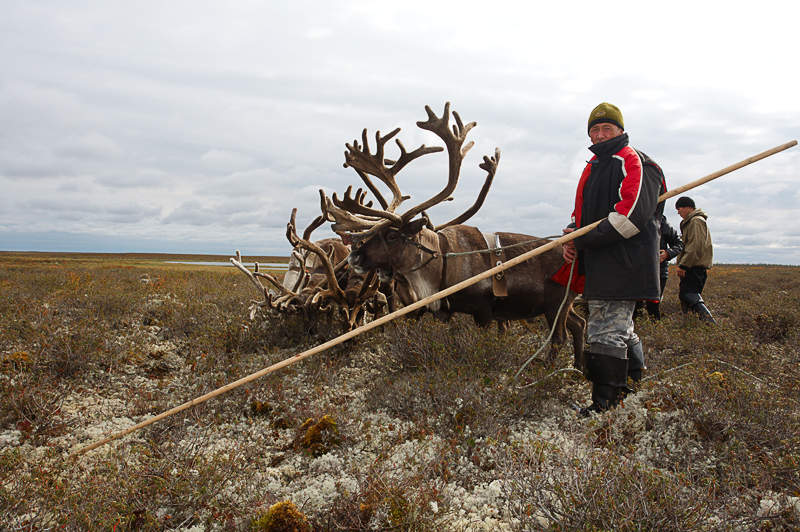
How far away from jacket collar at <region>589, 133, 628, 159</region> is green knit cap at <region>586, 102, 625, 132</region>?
136 mm

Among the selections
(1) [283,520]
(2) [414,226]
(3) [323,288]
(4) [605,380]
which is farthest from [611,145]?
(3) [323,288]

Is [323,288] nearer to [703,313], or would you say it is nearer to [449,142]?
[449,142]

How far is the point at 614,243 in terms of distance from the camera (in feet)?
11.7

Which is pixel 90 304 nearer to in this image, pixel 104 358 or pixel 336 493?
pixel 104 358

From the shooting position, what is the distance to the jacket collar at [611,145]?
12.1ft

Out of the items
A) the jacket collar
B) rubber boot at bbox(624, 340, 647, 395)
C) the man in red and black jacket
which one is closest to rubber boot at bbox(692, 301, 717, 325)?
rubber boot at bbox(624, 340, 647, 395)

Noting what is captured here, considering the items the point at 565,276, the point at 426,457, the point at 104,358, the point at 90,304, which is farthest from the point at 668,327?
the point at 90,304

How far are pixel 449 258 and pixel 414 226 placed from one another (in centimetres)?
60

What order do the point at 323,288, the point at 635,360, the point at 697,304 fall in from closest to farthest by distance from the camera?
the point at 635,360, the point at 323,288, the point at 697,304

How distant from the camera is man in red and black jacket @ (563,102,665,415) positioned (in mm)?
3432

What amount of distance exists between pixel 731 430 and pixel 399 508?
97.4 inches

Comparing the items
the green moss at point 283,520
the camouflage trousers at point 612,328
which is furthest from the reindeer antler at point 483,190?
the green moss at point 283,520

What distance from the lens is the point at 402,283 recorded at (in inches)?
211

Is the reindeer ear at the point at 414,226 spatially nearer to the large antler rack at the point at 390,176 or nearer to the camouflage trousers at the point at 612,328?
the large antler rack at the point at 390,176
